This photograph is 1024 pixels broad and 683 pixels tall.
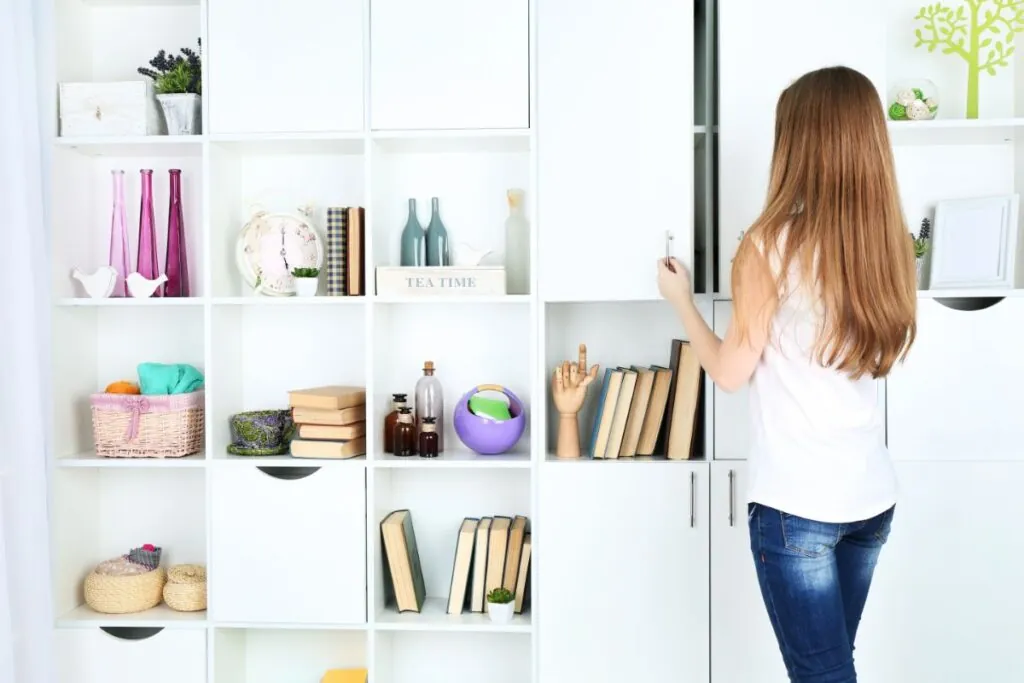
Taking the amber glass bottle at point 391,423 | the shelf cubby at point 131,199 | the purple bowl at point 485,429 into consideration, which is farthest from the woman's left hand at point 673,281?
the shelf cubby at point 131,199

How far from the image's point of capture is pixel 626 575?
2268 mm

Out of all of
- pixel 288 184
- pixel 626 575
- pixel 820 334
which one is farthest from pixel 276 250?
pixel 820 334

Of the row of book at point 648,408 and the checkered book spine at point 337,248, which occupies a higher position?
the checkered book spine at point 337,248

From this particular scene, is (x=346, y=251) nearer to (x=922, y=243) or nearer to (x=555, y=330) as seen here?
(x=555, y=330)

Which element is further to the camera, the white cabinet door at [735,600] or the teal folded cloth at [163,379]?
the teal folded cloth at [163,379]

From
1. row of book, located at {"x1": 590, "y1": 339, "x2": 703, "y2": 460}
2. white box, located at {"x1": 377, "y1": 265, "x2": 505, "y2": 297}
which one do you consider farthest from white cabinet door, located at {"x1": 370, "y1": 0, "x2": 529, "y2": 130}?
row of book, located at {"x1": 590, "y1": 339, "x2": 703, "y2": 460}

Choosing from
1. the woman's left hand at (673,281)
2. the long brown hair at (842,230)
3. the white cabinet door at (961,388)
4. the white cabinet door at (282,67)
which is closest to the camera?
the long brown hair at (842,230)

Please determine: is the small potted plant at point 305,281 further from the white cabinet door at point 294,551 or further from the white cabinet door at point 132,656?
the white cabinet door at point 132,656

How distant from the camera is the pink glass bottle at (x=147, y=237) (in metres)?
2.48

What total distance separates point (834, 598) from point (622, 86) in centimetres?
135

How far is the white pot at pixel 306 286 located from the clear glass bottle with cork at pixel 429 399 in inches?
14.8

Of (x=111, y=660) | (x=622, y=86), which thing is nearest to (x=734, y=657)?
(x=622, y=86)

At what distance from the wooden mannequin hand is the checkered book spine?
25.4 inches

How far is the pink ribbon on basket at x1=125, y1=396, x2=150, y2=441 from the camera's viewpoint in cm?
238
